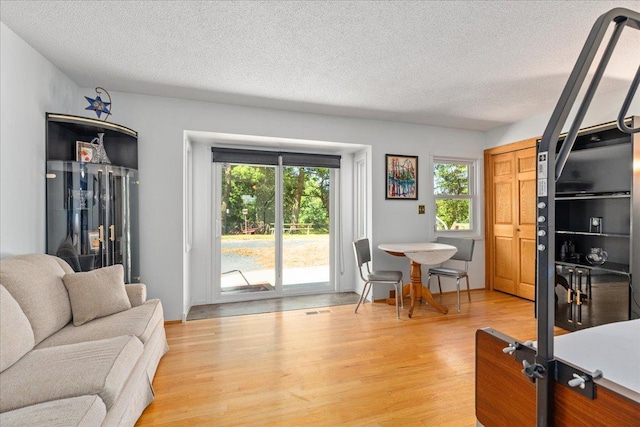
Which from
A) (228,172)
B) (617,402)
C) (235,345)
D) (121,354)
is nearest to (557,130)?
Answer: (617,402)

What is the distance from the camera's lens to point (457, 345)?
8.66 feet

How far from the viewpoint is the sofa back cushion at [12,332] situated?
1382 millimetres

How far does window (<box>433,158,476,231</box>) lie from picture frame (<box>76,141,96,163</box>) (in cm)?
396

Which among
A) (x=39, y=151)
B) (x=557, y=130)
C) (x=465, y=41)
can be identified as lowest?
(x=557, y=130)

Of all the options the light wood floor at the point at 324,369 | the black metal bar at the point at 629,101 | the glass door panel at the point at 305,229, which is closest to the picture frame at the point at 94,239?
the light wood floor at the point at 324,369

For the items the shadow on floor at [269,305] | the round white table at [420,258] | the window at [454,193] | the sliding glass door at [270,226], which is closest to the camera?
the round white table at [420,258]

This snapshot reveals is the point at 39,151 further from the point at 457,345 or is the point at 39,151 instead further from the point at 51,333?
the point at 457,345

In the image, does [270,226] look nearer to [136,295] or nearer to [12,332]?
[136,295]

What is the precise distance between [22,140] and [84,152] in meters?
0.49

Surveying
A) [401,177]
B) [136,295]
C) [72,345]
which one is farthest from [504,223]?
[72,345]

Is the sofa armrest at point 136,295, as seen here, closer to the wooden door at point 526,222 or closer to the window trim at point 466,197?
the window trim at point 466,197

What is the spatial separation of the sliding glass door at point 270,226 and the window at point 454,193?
156cm

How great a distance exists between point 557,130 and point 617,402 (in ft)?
2.04

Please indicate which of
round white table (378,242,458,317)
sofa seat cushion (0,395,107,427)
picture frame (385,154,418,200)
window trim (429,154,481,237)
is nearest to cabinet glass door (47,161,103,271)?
sofa seat cushion (0,395,107,427)
